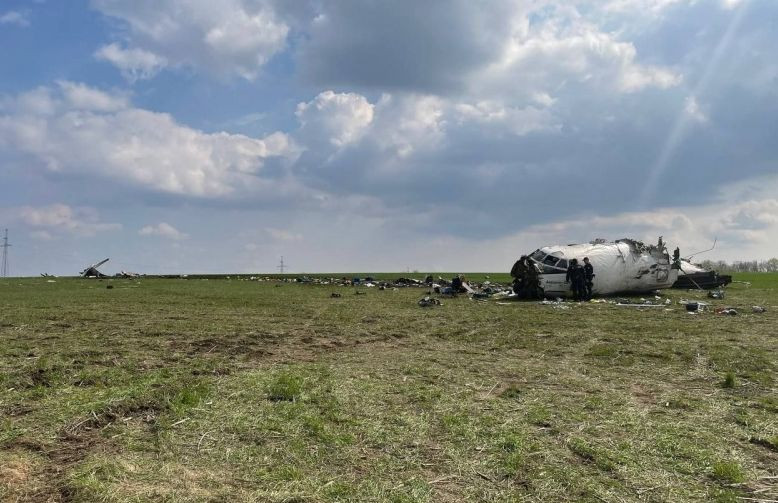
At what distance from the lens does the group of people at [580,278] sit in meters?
32.1

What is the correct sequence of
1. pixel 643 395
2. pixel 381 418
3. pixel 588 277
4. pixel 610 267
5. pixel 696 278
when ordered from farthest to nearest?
pixel 696 278, pixel 610 267, pixel 588 277, pixel 643 395, pixel 381 418

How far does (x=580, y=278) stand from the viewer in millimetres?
32094

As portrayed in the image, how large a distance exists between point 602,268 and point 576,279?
2.23m

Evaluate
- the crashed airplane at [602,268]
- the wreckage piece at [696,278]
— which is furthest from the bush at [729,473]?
the wreckage piece at [696,278]

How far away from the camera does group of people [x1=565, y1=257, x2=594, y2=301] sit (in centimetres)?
3209

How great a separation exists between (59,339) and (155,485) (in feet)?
37.5

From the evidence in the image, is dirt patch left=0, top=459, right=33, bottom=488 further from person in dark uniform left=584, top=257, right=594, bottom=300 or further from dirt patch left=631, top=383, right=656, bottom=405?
person in dark uniform left=584, top=257, right=594, bottom=300

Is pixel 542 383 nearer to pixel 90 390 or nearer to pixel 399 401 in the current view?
pixel 399 401

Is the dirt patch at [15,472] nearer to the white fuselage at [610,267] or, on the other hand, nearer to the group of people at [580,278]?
the white fuselage at [610,267]

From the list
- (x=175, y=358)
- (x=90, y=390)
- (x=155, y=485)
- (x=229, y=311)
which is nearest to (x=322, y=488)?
(x=155, y=485)

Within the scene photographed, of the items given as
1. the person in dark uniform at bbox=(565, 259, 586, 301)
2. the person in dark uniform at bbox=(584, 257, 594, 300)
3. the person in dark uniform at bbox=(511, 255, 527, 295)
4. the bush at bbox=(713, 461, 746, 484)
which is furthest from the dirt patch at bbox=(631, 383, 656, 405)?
the person in dark uniform at bbox=(511, 255, 527, 295)

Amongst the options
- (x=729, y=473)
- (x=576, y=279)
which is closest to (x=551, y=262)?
(x=576, y=279)

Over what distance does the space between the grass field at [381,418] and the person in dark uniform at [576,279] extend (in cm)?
1552

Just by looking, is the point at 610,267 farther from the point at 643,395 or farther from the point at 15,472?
the point at 15,472
